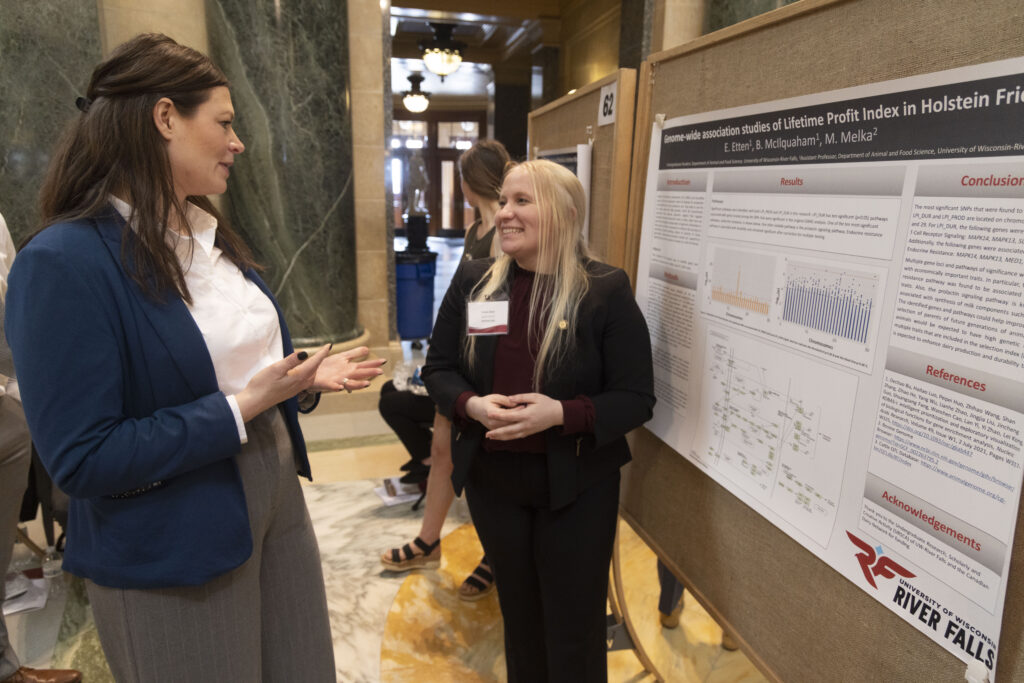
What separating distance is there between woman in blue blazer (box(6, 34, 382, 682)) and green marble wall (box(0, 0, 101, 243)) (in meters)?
2.90

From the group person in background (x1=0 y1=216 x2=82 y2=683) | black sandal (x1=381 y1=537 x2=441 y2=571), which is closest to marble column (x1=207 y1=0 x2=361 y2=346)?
black sandal (x1=381 y1=537 x2=441 y2=571)

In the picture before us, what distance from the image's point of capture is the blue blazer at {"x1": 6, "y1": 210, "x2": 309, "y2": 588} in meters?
1.00

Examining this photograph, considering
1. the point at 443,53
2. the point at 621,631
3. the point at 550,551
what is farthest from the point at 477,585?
the point at 443,53

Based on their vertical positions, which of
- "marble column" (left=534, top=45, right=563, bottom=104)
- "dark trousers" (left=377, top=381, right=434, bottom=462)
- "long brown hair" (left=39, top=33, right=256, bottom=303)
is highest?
"marble column" (left=534, top=45, right=563, bottom=104)

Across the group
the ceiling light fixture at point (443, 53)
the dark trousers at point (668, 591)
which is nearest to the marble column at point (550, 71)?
the ceiling light fixture at point (443, 53)

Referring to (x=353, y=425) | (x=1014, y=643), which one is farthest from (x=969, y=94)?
(x=353, y=425)

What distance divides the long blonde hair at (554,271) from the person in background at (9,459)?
54.9 inches

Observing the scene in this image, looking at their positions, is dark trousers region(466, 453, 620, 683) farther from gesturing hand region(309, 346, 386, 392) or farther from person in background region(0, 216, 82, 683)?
person in background region(0, 216, 82, 683)

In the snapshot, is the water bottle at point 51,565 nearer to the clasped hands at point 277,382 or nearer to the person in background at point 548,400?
the person in background at point 548,400

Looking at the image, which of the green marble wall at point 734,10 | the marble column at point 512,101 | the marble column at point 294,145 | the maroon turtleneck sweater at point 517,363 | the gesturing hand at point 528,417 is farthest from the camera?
the marble column at point 512,101

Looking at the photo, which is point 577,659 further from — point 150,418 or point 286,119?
Answer: point 286,119

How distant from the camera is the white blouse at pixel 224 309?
3.80 feet

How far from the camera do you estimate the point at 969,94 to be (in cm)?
90

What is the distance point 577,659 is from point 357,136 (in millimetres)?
4313
